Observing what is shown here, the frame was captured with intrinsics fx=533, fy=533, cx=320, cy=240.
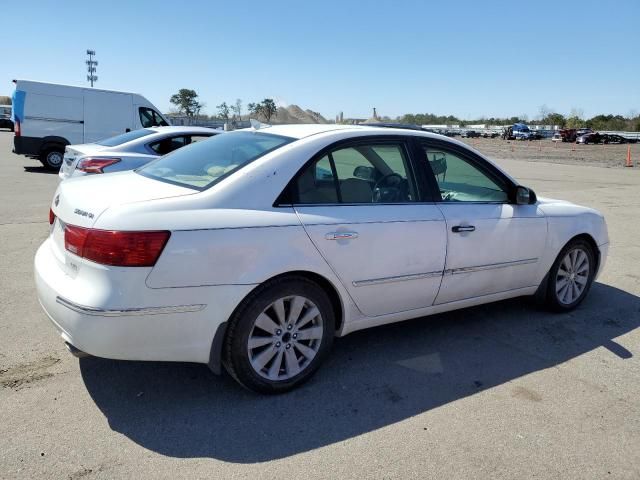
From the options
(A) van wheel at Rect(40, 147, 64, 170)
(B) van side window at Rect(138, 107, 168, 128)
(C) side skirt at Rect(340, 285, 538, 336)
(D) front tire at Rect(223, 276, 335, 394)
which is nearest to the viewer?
(D) front tire at Rect(223, 276, 335, 394)

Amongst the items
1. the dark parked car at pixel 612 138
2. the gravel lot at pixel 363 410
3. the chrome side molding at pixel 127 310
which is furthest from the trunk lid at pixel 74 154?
the dark parked car at pixel 612 138

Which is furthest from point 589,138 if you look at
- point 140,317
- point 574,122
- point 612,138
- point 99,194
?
point 140,317

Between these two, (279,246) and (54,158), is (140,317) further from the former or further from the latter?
(54,158)

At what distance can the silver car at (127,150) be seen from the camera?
812 centimetres

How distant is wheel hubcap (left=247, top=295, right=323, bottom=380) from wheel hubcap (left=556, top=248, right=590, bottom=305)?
258 cm

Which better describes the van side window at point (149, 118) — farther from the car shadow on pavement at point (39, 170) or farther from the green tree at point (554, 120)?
the green tree at point (554, 120)

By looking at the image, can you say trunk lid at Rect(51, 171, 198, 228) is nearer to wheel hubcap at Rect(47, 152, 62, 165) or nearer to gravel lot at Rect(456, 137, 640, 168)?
wheel hubcap at Rect(47, 152, 62, 165)

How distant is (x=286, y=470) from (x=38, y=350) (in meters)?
2.13

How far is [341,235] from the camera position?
3.30m

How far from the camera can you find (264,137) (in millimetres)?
3715

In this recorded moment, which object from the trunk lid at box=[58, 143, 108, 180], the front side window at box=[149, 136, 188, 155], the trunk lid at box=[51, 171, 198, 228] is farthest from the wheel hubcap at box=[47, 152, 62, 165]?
the trunk lid at box=[51, 171, 198, 228]

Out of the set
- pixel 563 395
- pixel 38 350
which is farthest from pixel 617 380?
pixel 38 350

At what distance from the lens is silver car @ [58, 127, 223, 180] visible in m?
8.12

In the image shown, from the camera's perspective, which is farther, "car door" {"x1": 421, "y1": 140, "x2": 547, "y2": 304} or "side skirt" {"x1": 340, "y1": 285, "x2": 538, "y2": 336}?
"car door" {"x1": 421, "y1": 140, "x2": 547, "y2": 304}
